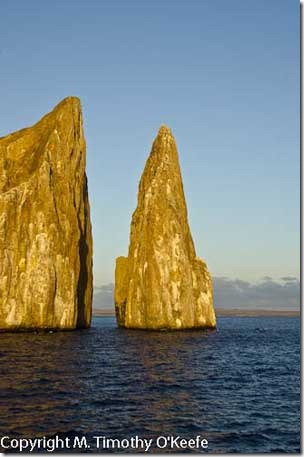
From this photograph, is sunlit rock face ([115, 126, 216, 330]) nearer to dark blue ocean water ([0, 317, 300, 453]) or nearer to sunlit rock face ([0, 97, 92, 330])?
sunlit rock face ([0, 97, 92, 330])

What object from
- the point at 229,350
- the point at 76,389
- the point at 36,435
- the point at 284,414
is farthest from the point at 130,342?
the point at 36,435

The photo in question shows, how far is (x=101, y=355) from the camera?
5134 centimetres

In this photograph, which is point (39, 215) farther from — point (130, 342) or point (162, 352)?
point (162, 352)

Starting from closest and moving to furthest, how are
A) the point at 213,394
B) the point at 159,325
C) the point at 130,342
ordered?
the point at 213,394 < the point at 130,342 < the point at 159,325

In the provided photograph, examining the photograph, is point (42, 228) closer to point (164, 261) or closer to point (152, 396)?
point (164, 261)

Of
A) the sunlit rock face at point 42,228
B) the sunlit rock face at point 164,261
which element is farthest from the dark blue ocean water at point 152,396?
the sunlit rock face at point 164,261

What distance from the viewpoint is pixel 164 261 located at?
283ft

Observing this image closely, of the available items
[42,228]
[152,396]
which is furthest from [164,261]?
[152,396]

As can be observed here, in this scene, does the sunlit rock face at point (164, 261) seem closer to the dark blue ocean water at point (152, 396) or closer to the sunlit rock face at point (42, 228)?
the sunlit rock face at point (42, 228)

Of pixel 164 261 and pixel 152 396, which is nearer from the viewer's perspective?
pixel 152 396

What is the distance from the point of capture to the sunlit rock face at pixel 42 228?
76.1m

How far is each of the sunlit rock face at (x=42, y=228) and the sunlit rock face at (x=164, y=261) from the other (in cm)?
1131

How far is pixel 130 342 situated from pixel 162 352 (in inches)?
515

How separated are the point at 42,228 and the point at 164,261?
20.8m
